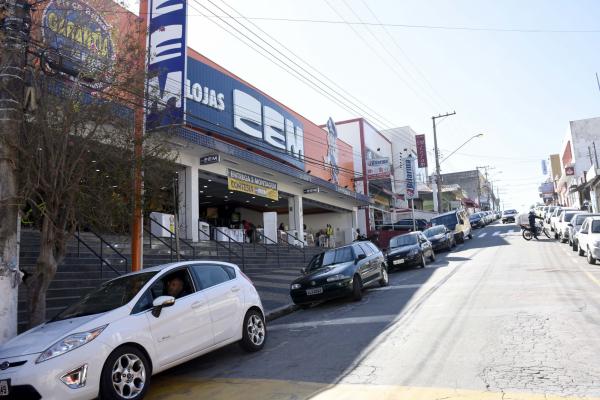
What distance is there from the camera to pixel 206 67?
20.8m

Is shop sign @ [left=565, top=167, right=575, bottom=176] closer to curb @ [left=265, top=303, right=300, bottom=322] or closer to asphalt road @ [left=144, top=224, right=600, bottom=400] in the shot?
asphalt road @ [left=144, top=224, right=600, bottom=400]

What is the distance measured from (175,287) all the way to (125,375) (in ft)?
4.92

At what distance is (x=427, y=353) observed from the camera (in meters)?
6.52

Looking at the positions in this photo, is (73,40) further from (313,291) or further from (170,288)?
(313,291)

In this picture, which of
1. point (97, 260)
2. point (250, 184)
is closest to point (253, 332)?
point (97, 260)

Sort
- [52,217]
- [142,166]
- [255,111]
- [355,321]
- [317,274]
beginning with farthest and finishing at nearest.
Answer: [255,111]
[317,274]
[355,321]
[142,166]
[52,217]

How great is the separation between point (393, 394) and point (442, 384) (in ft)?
1.90

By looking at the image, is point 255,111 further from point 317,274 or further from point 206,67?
point 317,274

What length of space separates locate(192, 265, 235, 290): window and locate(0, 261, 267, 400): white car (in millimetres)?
20

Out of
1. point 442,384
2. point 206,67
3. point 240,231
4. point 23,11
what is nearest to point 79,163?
point 23,11

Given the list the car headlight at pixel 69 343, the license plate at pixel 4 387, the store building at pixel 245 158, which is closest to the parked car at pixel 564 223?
the store building at pixel 245 158

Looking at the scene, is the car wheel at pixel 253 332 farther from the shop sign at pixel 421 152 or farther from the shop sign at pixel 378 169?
the shop sign at pixel 421 152

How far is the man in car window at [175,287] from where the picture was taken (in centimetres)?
670

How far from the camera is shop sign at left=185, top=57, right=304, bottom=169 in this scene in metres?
20.0
